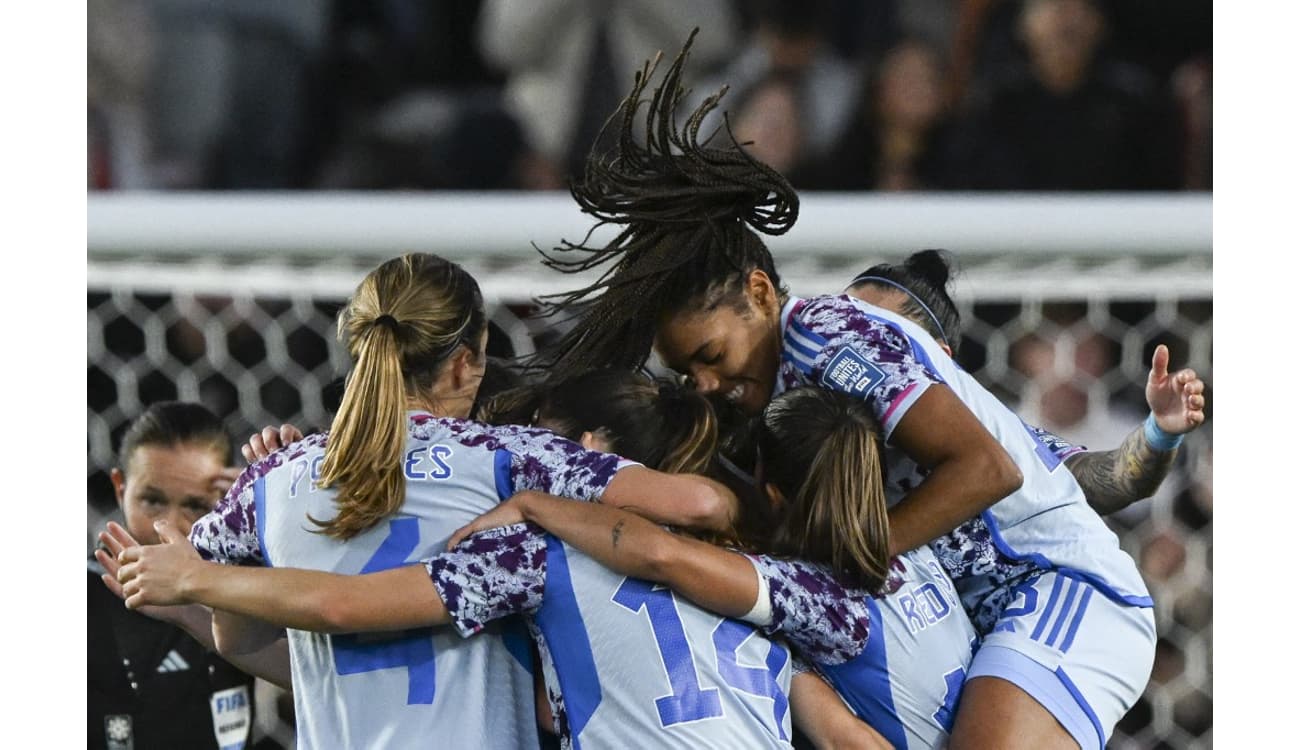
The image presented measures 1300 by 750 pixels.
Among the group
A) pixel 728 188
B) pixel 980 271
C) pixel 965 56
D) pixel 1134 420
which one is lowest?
pixel 1134 420

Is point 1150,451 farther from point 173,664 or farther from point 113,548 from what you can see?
point 173,664

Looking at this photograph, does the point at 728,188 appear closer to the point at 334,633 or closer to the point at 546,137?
the point at 334,633

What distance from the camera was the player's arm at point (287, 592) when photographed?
1.57 metres

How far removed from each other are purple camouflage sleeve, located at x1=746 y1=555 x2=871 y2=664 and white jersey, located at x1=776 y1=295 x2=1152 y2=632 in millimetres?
222

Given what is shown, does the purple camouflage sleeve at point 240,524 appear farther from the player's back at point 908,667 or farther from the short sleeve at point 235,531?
the player's back at point 908,667

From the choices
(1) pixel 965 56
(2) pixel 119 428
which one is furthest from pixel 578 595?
(1) pixel 965 56

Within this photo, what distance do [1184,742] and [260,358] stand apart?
2.29 m

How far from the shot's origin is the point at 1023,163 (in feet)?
15.1

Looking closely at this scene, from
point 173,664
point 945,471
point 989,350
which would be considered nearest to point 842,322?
point 945,471

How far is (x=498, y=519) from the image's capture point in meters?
1.65

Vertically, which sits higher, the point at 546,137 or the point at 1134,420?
the point at 546,137

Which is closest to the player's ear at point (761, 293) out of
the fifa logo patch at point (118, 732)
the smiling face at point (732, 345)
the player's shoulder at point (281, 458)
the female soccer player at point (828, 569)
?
the smiling face at point (732, 345)

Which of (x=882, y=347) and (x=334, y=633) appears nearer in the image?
(x=334, y=633)

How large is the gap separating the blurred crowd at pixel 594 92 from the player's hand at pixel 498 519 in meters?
3.14
